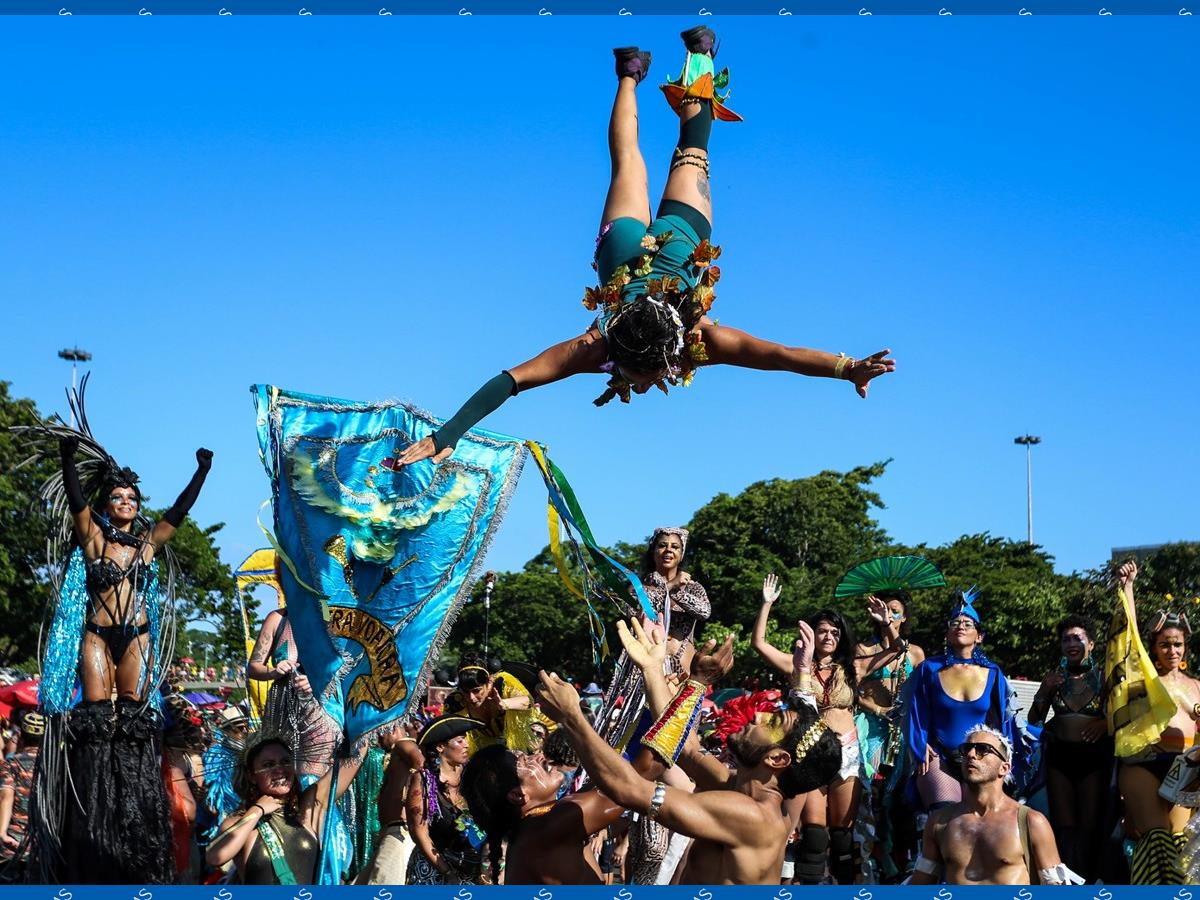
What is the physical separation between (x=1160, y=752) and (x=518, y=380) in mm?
3597

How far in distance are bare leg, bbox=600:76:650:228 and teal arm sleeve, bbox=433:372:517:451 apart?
2.56ft

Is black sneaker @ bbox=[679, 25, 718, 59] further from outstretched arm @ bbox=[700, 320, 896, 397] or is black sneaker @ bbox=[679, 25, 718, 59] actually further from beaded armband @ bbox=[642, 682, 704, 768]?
beaded armband @ bbox=[642, 682, 704, 768]

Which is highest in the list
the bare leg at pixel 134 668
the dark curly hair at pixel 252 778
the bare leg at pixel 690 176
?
the bare leg at pixel 690 176

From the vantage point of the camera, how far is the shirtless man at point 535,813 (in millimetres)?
4719

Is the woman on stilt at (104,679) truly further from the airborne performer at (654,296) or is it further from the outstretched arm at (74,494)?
the airborne performer at (654,296)

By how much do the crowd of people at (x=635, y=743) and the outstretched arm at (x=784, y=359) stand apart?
10 mm

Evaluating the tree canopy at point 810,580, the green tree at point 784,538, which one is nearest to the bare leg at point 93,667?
the tree canopy at point 810,580

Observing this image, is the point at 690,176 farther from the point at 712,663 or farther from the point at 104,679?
the point at 104,679

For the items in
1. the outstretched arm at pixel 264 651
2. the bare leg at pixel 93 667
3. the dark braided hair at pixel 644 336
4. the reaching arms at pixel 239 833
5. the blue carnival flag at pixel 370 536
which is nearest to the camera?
the reaching arms at pixel 239 833

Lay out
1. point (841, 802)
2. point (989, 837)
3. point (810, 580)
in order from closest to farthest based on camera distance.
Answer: point (989, 837), point (841, 802), point (810, 580)

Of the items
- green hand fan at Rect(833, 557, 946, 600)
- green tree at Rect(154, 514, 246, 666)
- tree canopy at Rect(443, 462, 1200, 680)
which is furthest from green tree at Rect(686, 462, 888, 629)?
green hand fan at Rect(833, 557, 946, 600)

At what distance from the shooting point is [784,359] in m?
6.02

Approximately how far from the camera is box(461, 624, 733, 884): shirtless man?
4719 millimetres

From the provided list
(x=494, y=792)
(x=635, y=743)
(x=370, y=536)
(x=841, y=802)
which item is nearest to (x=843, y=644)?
(x=841, y=802)
